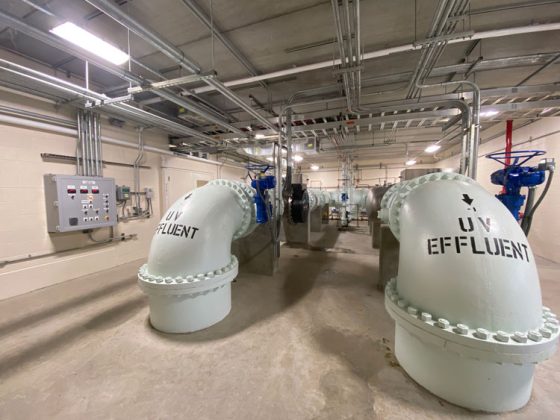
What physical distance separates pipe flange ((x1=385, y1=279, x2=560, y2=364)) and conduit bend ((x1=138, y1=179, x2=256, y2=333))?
61.3 inches

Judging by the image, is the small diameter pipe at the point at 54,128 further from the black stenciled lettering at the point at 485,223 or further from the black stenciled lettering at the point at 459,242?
the black stenciled lettering at the point at 485,223

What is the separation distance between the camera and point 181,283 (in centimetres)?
179

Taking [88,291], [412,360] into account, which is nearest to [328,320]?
[412,360]

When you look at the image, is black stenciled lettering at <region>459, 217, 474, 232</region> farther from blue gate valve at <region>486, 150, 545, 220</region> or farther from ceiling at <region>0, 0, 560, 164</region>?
ceiling at <region>0, 0, 560, 164</region>

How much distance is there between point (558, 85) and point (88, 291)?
21.8 ft

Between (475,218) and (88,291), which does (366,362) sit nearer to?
(475,218)

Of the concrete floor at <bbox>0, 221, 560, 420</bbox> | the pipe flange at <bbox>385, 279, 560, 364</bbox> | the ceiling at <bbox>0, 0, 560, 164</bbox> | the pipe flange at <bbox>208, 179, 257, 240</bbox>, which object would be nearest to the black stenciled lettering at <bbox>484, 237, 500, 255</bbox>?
the pipe flange at <bbox>385, 279, 560, 364</bbox>

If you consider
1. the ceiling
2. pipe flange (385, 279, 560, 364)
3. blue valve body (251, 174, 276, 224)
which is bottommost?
pipe flange (385, 279, 560, 364)

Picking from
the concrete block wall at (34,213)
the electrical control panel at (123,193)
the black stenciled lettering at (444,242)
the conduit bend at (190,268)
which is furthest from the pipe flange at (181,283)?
the electrical control panel at (123,193)

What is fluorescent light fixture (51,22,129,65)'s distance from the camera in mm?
1528

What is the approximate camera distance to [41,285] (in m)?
3.05

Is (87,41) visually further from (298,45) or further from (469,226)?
(469,226)

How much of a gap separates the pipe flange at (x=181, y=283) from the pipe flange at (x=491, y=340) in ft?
4.92

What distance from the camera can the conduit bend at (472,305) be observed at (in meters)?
1.11
